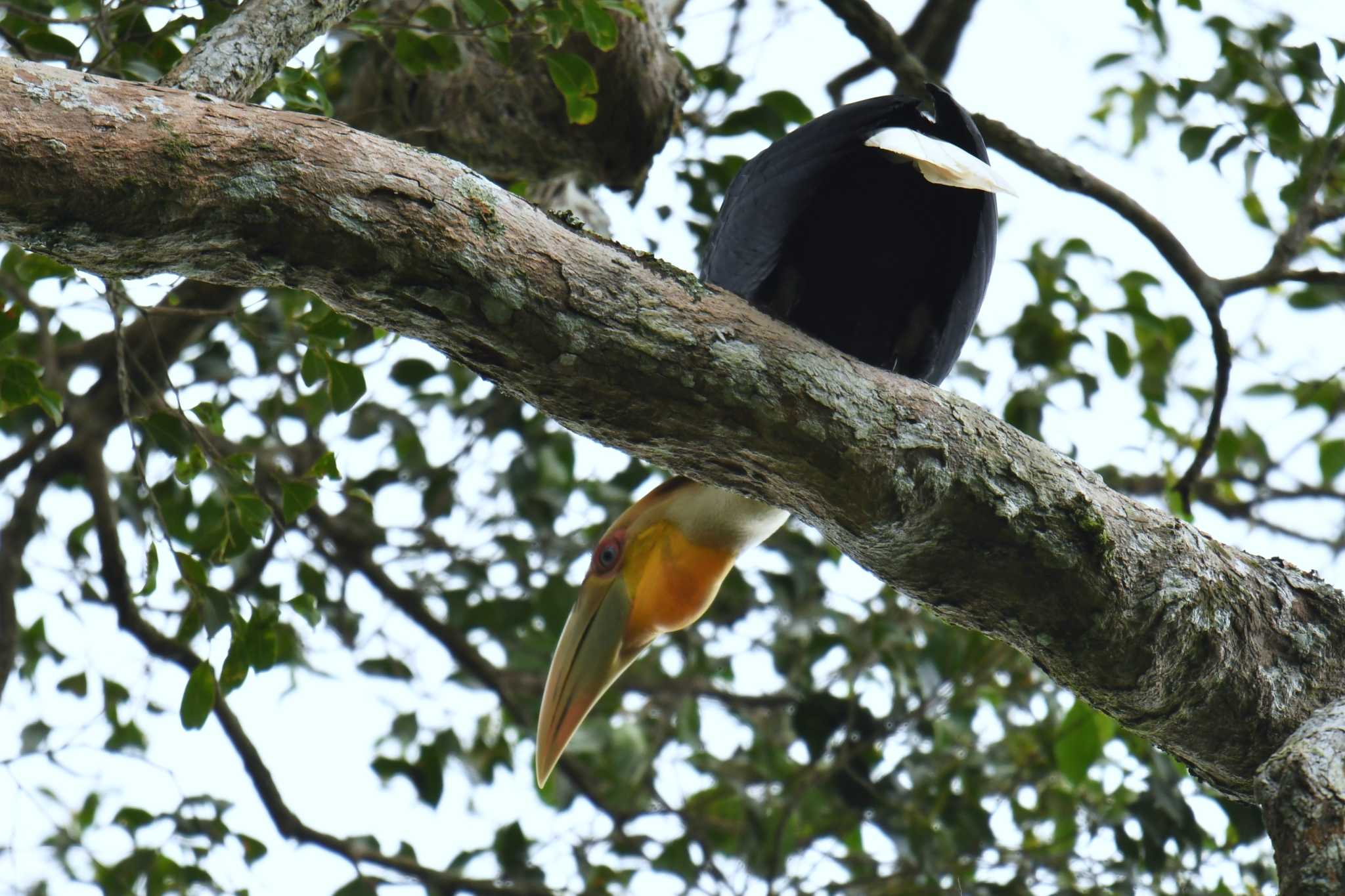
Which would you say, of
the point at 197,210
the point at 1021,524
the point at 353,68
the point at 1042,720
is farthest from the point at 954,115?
the point at 1042,720

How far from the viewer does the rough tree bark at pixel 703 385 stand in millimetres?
1487

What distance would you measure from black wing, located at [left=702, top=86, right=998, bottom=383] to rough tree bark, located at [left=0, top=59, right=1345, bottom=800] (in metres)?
0.71

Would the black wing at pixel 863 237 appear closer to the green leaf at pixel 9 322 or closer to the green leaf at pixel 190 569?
the green leaf at pixel 190 569

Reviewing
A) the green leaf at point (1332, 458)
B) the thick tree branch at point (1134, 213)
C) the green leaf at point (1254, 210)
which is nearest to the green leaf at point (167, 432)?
the thick tree branch at point (1134, 213)

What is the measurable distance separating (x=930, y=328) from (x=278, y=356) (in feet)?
6.10

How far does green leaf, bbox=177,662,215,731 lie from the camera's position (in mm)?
2402

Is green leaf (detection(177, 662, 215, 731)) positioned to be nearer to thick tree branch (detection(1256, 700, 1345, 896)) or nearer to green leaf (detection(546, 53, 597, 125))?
green leaf (detection(546, 53, 597, 125))

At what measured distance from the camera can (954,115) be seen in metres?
2.62

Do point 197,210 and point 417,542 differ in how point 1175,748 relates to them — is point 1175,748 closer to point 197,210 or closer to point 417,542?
point 197,210

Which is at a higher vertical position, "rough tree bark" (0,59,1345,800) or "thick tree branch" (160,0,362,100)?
"thick tree branch" (160,0,362,100)

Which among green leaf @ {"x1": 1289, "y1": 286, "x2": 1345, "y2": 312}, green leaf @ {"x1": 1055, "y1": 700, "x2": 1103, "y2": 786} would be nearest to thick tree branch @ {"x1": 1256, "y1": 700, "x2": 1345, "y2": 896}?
green leaf @ {"x1": 1055, "y1": 700, "x2": 1103, "y2": 786}

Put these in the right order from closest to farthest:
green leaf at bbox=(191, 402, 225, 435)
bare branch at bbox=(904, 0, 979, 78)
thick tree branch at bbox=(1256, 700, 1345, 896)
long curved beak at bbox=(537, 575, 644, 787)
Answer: thick tree branch at bbox=(1256, 700, 1345, 896)
green leaf at bbox=(191, 402, 225, 435)
long curved beak at bbox=(537, 575, 644, 787)
bare branch at bbox=(904, 0, 979, 78)

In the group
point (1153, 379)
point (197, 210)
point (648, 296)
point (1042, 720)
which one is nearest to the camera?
point (197, 210)

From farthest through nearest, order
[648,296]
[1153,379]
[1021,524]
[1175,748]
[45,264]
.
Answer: [1153,379]
[45,264]
[1175,748]
[1021,524]
[648,296]
